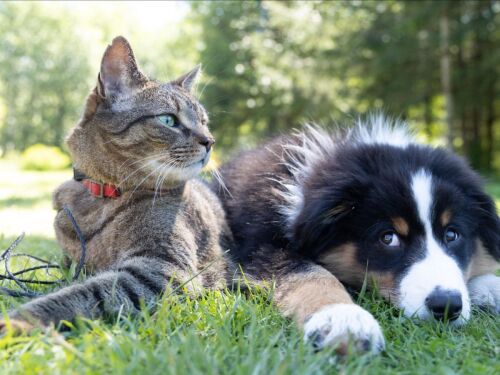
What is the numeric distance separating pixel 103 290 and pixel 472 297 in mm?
2252

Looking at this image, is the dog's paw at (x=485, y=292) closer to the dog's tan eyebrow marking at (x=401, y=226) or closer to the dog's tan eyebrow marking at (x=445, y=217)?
the dog's tan eyebrow marking at (x=445, y=217)

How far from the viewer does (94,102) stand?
134 inches

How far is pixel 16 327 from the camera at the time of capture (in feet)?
7.33

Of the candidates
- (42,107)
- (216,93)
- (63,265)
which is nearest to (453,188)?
(63,265)

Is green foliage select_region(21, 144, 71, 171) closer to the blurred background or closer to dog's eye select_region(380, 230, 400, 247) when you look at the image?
the blurred background

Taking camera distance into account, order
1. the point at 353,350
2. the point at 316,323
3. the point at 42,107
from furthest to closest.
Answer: the point at 42,107 → the point at 316,323 → the point at 353,350

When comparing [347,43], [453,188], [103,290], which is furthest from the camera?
[347,43]

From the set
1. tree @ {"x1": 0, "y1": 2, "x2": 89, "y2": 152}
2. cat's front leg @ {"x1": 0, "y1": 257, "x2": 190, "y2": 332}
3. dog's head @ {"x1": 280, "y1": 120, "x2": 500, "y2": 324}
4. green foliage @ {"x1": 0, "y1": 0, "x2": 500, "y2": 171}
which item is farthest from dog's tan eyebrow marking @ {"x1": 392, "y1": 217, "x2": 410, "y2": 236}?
tree @ {"x1": 0, "y1": 2, "x2": 89, "y2": 152}

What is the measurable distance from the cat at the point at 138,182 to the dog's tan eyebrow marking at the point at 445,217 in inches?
52.9

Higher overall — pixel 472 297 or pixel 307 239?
pixel 307 239

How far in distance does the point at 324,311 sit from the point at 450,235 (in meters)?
1.16

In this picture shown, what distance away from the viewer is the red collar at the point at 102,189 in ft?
11.0

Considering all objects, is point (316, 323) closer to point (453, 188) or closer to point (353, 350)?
point (353, 350)

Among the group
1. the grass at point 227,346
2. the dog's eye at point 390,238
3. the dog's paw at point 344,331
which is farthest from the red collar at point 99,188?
the dog's eye at point 390,238
